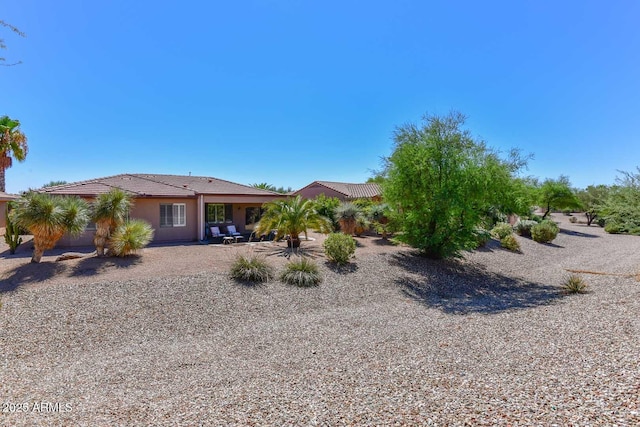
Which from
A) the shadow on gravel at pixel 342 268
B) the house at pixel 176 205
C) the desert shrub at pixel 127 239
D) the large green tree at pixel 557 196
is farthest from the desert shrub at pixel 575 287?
the large green tree at pixel 557 196

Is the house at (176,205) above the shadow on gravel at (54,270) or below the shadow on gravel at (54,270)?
above

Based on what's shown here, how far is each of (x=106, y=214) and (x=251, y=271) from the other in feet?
22.1

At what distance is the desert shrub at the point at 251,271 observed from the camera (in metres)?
12.2

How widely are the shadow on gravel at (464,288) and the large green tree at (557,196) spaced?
2931 centimetres

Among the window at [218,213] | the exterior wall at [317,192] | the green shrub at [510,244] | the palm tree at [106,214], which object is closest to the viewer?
the palm tree at [106,214]

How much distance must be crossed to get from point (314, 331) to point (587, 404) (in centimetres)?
577

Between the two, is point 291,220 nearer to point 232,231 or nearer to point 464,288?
point 232,231

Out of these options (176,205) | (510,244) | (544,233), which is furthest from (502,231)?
(176,205)

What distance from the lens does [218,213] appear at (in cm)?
2284

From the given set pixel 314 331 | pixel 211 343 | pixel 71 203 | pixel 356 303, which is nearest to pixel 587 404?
pixel 314 331

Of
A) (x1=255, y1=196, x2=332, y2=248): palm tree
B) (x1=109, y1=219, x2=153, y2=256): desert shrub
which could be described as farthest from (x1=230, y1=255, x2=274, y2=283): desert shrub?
(x1=255, y1=196, x2=332, y2=248): palm tree

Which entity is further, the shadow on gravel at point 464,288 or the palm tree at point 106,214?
the palm tree at point 106,214

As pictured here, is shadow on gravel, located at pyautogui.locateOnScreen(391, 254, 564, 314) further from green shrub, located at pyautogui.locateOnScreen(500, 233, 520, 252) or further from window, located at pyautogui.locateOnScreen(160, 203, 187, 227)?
window, located at pyautogui.locateOnScreen(160, 203, 187, 227)

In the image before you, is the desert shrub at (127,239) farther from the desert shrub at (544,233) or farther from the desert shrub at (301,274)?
the desert shrub at (544,233)
